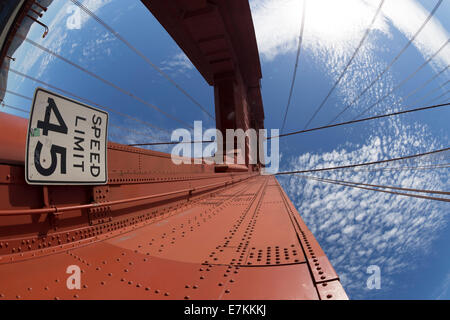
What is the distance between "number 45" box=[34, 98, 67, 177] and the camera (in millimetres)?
2162

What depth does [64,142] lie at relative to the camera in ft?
7.96

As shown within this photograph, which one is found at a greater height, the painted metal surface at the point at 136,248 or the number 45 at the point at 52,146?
the number 45 at the point at 52,146

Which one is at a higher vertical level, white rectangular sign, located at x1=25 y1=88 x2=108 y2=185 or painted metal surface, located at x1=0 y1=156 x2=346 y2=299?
white rectangular sign, located at x1=25 y1=88 x2=108 y2=185

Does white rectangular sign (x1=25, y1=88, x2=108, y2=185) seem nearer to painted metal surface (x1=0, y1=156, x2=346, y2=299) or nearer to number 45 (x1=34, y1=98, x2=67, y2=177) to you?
number 45 (x1=34, y1=98, x2=67, y2=177)

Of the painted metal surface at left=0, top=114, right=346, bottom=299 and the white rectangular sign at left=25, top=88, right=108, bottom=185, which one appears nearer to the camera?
the painted metal surface at left=0, top=114, right=346, bottom=299

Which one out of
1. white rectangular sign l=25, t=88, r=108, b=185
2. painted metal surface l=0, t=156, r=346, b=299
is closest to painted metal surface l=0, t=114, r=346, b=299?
painted metal surface l=0, t=156, r=346, b=299

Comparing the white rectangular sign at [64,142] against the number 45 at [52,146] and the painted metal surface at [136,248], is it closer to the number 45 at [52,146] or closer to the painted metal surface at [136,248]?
the number 45 at [52,146]

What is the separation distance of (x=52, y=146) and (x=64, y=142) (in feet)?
0.52

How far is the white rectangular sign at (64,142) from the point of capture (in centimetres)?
214

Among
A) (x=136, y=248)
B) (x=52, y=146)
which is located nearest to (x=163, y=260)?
(x=136, y=248)

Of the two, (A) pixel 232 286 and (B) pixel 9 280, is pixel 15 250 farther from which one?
(A) pixel 232 286

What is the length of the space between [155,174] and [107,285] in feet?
9.60

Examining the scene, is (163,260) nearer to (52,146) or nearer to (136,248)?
(136,248)

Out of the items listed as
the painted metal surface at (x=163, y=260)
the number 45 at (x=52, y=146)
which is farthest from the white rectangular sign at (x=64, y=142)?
the painted metal surface at (x=163, y=260)
